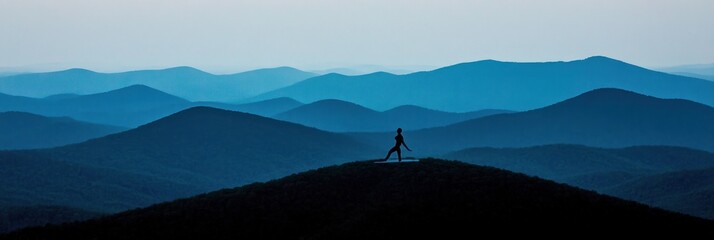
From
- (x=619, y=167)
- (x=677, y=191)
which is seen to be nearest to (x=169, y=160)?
(x=619, y=167)

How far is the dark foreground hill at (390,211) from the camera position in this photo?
133 feet

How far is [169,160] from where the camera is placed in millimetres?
132625

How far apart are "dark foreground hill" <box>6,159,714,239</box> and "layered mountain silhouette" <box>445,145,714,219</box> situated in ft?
132

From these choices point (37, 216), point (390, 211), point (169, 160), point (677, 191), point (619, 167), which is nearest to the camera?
point (390, 211)

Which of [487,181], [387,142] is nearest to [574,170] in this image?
[387,142]

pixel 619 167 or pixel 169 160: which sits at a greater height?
pixel 169 160

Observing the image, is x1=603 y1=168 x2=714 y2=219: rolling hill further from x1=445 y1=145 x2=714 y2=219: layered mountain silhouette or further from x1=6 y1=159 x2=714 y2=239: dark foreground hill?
x1=6 y1=159 x2=714 y2=239: dark foreground hill

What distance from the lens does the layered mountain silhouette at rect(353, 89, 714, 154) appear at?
17425cm

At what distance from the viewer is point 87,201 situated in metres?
88.9

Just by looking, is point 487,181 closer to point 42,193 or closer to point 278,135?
point 42,193

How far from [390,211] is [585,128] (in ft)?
489

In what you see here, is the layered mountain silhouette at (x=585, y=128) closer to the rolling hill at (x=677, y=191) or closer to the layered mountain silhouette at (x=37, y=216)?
the rolling hill at (x=677, y=191)

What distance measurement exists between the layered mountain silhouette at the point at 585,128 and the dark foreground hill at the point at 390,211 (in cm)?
11660

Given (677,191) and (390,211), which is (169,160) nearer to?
(677,191)
